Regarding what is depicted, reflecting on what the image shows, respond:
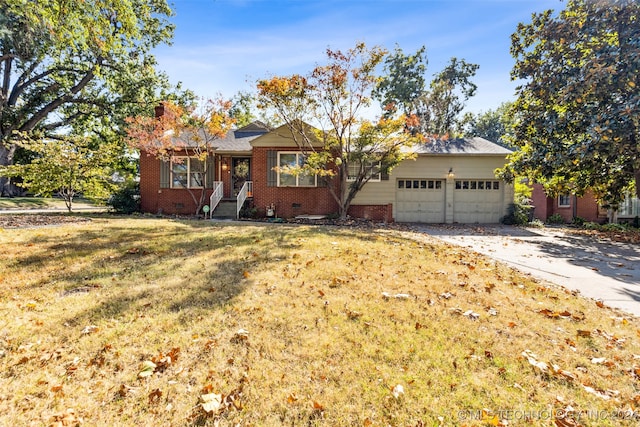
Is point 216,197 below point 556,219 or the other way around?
the other way around

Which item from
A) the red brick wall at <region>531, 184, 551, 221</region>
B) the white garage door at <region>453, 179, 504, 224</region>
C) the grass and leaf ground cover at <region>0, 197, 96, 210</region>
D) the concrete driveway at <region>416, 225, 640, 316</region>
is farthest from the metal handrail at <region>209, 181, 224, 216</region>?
the red brick wall at <region>531, 184, 551, 221</region>

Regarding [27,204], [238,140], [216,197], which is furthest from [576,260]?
[27,204]

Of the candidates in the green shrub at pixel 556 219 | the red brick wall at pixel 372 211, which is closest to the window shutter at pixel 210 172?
the red brick wall at pixel 372 211

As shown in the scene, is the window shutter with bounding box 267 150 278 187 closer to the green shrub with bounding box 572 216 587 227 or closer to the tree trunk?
the green shrub with bounding box 572 216 587 227

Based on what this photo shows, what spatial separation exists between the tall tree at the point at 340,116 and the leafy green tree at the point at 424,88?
74.2 ft

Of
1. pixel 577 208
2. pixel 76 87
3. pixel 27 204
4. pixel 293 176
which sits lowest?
pixel 27 204

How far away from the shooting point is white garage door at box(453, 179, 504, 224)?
1605 centimetres

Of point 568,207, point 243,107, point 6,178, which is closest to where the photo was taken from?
point 568,207

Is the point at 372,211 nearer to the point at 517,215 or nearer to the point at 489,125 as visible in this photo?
the point at 517,215

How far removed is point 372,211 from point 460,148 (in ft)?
18.8

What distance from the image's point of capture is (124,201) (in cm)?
1566

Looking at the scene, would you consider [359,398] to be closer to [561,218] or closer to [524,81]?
[524,81]

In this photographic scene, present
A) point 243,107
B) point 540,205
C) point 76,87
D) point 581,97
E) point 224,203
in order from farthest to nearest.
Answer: point 243,107 → point 76,87 → point 540,205 → point 224,203 → point 581,97

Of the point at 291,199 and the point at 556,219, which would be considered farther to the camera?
the point at 556,219
